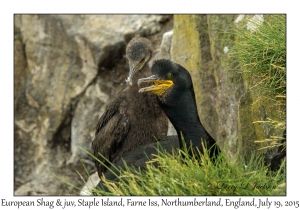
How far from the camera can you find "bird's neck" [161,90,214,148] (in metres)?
5.34

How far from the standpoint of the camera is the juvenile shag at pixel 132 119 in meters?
6.64

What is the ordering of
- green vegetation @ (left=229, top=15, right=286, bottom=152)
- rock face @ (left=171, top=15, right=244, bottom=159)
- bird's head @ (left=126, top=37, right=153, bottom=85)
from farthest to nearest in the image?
bird's head @ (left=126, top=37, right=153, bottom=85) < rock face @ (left=171, top=15, right=244, bottom=159) < green vegetation @ (left=229, top=15, right=286, bottom=152)

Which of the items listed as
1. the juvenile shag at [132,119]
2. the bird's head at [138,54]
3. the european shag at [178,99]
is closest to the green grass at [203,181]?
the european shag at [178,99]

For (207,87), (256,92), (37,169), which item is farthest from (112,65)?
(256,92)

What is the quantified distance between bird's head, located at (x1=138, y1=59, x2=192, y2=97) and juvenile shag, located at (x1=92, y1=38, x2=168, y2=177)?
133cm

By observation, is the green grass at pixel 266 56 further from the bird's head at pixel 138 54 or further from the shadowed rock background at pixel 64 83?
the shadowed rock background at pixel 64 83

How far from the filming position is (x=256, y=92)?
598cm

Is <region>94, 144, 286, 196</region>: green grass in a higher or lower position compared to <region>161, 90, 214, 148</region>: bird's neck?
lower

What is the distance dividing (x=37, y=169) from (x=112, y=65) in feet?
8.32

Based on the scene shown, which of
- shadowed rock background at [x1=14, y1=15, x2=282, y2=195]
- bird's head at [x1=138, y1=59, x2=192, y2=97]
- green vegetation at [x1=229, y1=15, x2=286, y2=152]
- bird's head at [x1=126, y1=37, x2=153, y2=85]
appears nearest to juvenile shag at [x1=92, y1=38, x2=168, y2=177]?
bird's head at [x1=126, y1=37, x2=153, y2=85]

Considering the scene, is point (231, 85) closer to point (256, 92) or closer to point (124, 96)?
point (256, 92)

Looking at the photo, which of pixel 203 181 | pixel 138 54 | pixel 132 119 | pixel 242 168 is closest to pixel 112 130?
pixel 132 119

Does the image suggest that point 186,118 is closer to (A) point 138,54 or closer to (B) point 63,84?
(A) point 138,54

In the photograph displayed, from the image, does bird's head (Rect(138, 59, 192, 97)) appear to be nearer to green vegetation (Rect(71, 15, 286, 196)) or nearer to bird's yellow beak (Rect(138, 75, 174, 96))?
bird's yellow beak (Rect(138, 75, 174, 96))
